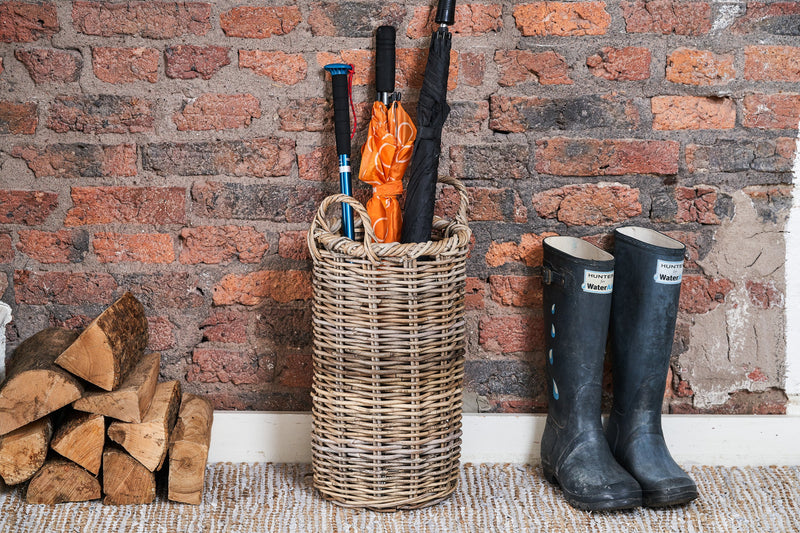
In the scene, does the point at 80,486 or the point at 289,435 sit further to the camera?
the point at 289,435

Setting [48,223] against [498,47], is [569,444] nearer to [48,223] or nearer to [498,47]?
[498,47]

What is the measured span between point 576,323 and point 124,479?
0.96 meters

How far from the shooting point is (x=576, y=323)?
142 centimetres

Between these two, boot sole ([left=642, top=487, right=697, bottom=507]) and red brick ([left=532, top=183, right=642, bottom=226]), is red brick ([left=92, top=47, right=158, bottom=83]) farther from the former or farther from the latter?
boot sole ([left=642, top=487, right=697, bottom=507])

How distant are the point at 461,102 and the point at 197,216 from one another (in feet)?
2.07

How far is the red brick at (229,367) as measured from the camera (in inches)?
62.1

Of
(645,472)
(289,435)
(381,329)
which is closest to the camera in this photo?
(381,329)

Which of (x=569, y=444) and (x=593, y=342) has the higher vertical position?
(x=593, y=342)

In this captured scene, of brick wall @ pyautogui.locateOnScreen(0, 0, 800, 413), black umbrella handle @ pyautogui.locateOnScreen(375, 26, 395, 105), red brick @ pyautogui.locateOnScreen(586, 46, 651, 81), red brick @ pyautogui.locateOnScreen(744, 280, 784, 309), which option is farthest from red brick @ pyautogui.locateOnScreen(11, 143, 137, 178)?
red brick @ pyautogui.locateOnScreen(744, 280, 784, 309)

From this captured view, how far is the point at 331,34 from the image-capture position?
1.48 metres

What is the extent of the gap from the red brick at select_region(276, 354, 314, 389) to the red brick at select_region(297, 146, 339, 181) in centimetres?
41

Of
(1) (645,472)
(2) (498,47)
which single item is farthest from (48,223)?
(1) (645,472)

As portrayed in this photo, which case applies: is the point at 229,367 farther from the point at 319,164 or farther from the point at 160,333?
the point at 319,164

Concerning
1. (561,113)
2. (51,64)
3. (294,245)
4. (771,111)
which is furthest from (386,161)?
(771,111)
